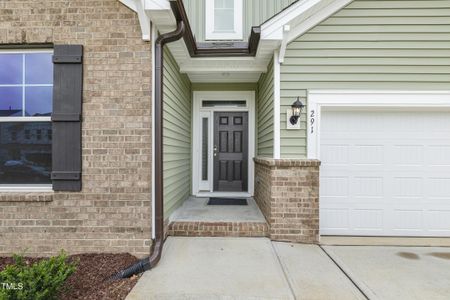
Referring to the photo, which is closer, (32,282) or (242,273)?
(32,282)

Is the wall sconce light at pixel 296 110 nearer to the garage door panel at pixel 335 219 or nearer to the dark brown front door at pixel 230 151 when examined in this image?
the garage door panel at pixel 335 219

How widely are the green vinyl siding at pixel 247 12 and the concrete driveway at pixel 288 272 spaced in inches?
160

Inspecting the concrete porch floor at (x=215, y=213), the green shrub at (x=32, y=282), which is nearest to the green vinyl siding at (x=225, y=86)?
the concrete porch floor at (x=215, y=213)

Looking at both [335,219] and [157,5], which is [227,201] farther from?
[157,5]

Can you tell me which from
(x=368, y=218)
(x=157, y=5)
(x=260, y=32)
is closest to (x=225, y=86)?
(x=260, y=32)

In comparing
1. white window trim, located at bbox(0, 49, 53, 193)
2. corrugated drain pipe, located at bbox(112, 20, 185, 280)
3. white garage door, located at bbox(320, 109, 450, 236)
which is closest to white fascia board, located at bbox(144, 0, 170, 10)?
corrugated drain pipe, located at bbox(112, 20, 185, 280)

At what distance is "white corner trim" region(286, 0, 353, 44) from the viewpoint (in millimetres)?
3996

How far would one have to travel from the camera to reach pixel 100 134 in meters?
3.42

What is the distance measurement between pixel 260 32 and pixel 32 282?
12.2 ft

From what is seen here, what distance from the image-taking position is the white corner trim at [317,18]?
400 centimetres

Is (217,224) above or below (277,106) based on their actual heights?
below

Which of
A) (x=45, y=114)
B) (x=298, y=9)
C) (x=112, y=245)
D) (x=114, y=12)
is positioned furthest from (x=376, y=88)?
(x=45, y=114)

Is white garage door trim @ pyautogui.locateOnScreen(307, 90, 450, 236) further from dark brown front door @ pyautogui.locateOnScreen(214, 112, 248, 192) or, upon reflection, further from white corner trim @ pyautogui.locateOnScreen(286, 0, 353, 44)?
dark brown front door @ pyautogui.locateOnScreen(214, 112, 248, 192)

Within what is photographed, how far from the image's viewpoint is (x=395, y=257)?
3590mm
